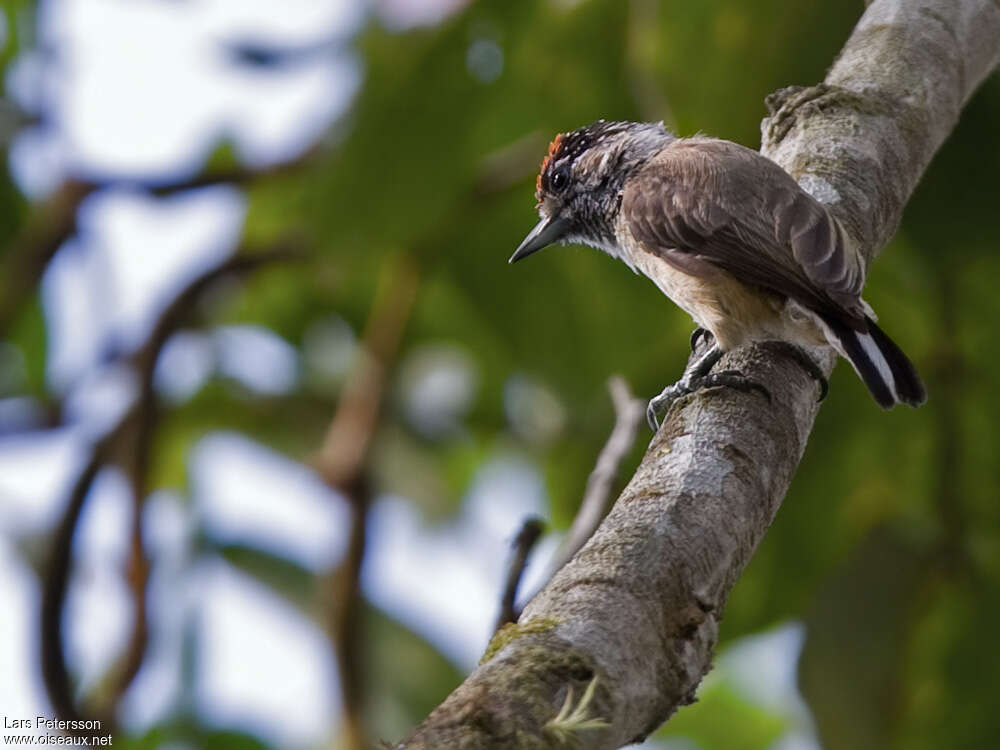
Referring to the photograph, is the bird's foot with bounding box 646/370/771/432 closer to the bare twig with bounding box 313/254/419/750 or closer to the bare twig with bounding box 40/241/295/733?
the bare twig with bounding box 313/254/419/750

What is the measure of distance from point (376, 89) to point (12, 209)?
4.79 ft

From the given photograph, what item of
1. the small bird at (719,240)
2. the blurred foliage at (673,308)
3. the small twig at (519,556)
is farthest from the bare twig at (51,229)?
the small twig at (519,556)

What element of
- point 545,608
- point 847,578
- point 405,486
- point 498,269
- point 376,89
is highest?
point 376,89

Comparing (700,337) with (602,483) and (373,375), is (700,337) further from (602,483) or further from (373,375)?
→ (373,375)

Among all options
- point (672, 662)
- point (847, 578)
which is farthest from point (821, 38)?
point (672, 662)

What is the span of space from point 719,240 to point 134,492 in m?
2.43

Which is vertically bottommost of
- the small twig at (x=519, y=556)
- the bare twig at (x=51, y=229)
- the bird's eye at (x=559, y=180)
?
the small twig at (x=519, y=556)

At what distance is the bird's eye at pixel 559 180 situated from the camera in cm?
436

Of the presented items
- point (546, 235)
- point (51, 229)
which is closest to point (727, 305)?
point (546, 235)

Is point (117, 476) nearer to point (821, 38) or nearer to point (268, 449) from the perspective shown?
point (268, 449)

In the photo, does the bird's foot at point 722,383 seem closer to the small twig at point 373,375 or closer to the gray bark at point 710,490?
the gray bark at point 710,490

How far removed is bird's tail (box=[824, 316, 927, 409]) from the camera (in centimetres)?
289

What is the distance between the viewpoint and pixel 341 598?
4902 mm

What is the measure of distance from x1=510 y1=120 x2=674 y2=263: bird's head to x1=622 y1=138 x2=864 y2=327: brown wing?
213 mm
